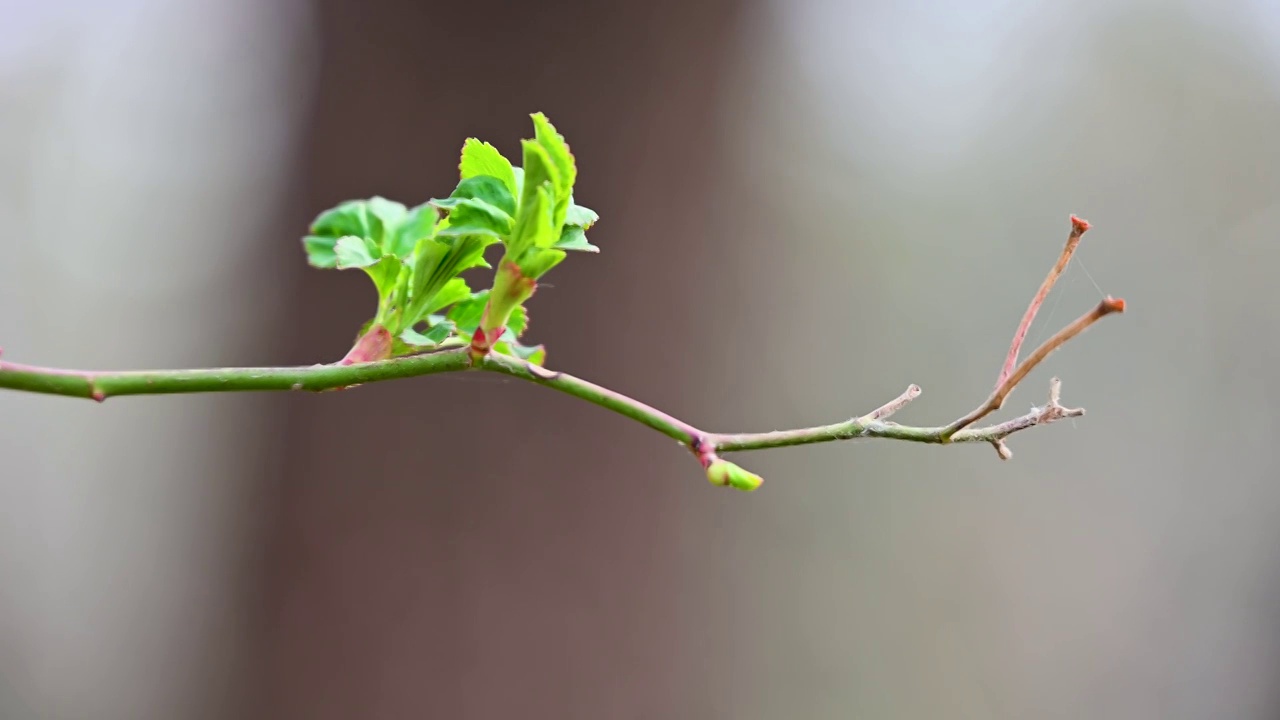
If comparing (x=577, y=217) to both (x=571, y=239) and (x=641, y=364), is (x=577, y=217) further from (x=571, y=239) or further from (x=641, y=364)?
(x=641, y=364)

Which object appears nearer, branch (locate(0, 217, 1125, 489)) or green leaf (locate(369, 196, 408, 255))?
branch (locate(0, 217, 1125, 489))

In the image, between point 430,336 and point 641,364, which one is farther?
point 641,364

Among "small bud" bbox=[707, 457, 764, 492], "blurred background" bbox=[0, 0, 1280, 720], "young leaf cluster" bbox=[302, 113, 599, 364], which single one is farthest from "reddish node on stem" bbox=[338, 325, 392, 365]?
"blurred background" bbox=[0, 0, 1280, 720]

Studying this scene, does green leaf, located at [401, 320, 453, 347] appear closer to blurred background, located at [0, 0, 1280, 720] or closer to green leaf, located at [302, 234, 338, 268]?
green leaf, located at [302, 234, 338, 268]

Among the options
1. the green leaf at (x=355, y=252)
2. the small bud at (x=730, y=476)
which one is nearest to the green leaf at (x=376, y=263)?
the green leaf at (x=355, y=252)

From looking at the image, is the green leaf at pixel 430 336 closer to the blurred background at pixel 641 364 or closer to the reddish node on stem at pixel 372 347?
the reddish node on stem at pixel 372 347

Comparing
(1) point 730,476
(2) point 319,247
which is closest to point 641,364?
(2) point 319,247

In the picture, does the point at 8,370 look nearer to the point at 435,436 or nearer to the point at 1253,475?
the point at 435,436
